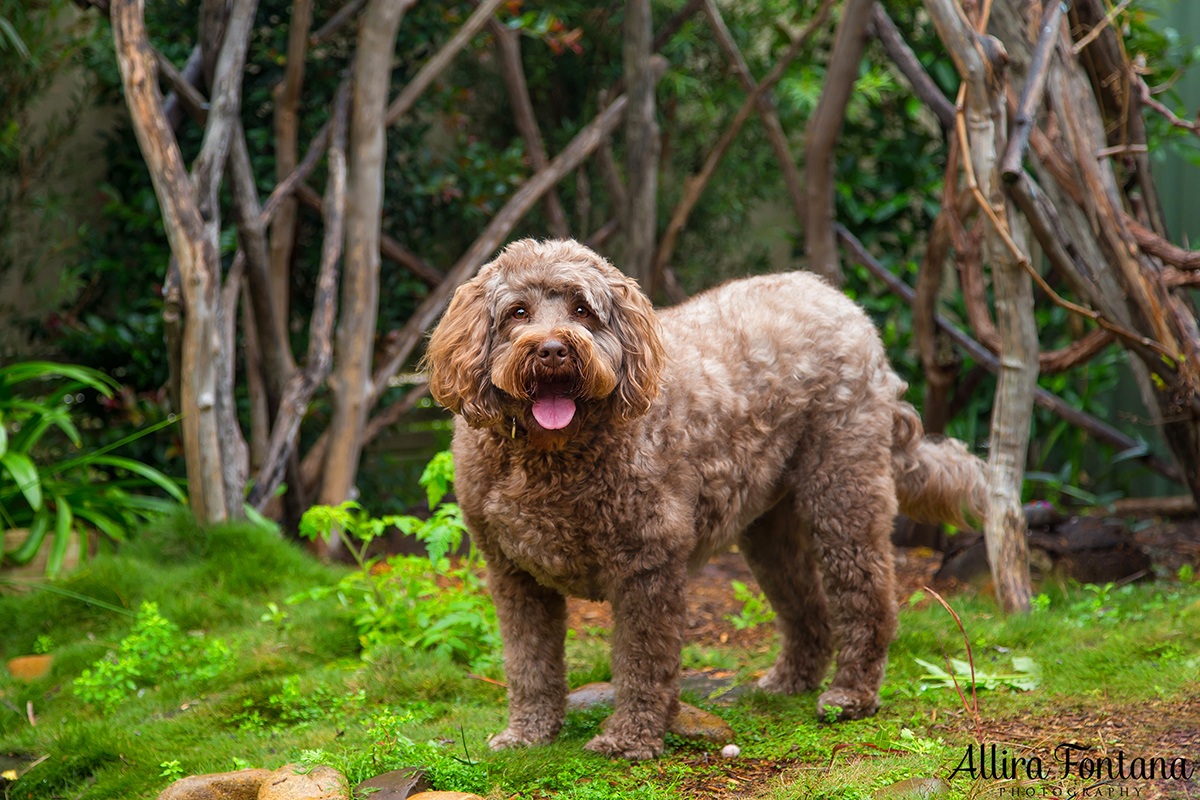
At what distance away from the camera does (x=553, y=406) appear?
107 inches

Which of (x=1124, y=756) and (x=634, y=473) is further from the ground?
(x=634, y=473)

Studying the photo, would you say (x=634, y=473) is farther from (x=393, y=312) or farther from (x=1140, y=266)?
(x=393, y=312)

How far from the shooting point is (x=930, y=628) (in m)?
4.17

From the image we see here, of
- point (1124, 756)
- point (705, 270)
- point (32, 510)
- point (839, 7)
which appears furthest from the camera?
point (705, 270)

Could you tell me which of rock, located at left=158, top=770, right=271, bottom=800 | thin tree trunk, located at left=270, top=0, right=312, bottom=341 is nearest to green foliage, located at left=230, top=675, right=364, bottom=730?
rock, located at left=158, top=770, right=271, bottom=800

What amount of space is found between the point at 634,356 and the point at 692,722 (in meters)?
1.33

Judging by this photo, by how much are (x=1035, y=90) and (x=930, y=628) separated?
236cm

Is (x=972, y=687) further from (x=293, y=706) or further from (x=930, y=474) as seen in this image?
(x=293, y=706)

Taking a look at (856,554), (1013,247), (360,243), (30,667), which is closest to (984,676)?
(856,554)

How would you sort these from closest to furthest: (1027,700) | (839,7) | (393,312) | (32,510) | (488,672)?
(1027,700)
(488,672)
(32,510)
(393,312)
(839,7)

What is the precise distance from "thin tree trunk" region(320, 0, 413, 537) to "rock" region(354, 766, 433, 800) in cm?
301

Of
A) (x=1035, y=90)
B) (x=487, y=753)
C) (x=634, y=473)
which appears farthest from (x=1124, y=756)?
(x=1035, y=90)

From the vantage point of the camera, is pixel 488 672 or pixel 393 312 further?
pixel 393 312

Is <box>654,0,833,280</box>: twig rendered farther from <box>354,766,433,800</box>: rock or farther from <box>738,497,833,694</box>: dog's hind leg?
<box>354,766,433,800</box>: rock
